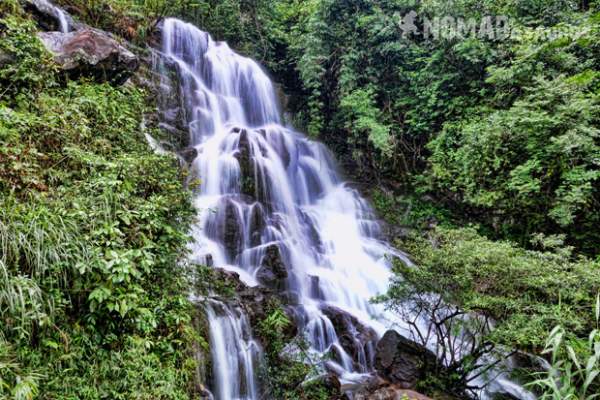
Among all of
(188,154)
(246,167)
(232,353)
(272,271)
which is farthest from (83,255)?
(246,167)

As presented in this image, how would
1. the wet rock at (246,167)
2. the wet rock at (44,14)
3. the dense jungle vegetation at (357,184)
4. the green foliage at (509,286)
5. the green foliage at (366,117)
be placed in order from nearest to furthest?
the dense jungle vegetation at (357,184) < the green foliage at (509,286) < the wet rock at (44,14) < the wet rock at (246,167) < the green foliage at (366,117)

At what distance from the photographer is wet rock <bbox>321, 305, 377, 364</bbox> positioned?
7461 millimetres

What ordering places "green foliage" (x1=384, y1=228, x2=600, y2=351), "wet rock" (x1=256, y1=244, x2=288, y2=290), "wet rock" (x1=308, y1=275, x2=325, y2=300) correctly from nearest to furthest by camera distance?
"green foliage" (x1=384, y1=228, x2=600, y2=351) < "wet rock" (x1=256, y1=244, x2=288, y2=290) < "wet rock" (x1=308, y1=275, x2=325, y2=300)

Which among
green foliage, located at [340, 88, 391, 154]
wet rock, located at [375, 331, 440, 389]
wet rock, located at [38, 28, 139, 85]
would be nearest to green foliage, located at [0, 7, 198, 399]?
wet rock, located at [38, 28, 139, 85]

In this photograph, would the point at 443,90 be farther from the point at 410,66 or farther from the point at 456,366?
the point at 456,366

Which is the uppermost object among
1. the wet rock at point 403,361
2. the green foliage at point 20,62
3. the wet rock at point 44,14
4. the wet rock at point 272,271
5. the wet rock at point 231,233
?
the wet rock at point 44,14

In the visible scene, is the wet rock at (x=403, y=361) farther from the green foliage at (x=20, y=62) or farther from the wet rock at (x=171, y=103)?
the wet rock at (x=171, y=103)

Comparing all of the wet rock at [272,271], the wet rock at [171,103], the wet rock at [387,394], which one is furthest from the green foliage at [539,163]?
the wet rock at [171,103]

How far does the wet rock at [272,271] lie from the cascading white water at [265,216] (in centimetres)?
2

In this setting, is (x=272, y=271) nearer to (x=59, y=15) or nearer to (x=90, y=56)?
(x=90, y=56)

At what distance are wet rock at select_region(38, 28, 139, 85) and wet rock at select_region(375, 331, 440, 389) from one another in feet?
26.2

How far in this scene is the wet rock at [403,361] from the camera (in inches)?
265

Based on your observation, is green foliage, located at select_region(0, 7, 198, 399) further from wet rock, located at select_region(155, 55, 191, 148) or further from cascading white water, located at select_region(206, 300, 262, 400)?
wet rock, located at select_region(155, 55, 191, 148)

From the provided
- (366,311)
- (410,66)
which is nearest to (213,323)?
(366,311)
